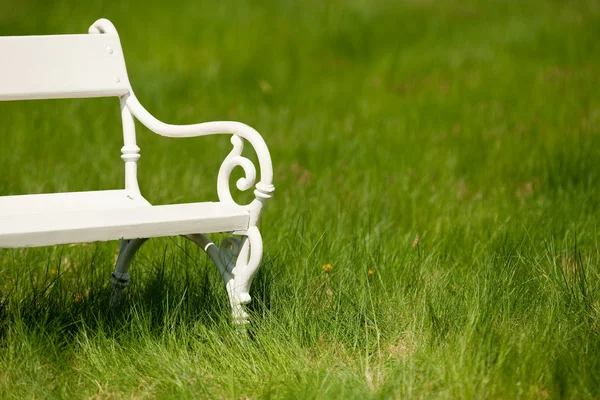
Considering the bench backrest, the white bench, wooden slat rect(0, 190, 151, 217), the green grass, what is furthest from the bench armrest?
the green grass

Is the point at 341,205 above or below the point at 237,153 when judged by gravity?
below

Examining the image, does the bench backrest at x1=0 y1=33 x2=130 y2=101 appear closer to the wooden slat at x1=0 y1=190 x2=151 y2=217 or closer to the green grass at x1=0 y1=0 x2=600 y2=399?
the wooden slat at x1=0 y1=190 x2=151 y2=217

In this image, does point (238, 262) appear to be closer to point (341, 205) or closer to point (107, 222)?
point (107, 222)

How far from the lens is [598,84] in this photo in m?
6.41

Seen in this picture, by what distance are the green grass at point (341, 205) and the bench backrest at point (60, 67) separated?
606 mm

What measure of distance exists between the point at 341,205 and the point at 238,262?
5.03 feet

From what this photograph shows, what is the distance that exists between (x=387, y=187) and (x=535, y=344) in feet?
6.47

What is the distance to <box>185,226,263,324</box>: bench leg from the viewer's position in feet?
8.42

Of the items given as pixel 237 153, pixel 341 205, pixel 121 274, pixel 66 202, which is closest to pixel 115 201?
pixel 66 202

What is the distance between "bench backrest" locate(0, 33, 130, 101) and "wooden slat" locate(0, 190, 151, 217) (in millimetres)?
355

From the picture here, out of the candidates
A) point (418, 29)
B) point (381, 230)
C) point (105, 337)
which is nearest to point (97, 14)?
point (418, 29)

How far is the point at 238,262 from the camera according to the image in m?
2.62

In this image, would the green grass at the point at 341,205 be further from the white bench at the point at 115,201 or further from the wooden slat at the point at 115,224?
the wooden slat at the point at 115,224

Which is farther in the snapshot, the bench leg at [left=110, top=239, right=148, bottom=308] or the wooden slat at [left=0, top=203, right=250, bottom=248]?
the bench leg at [left=110, top=239, right=148, bottom=308]
